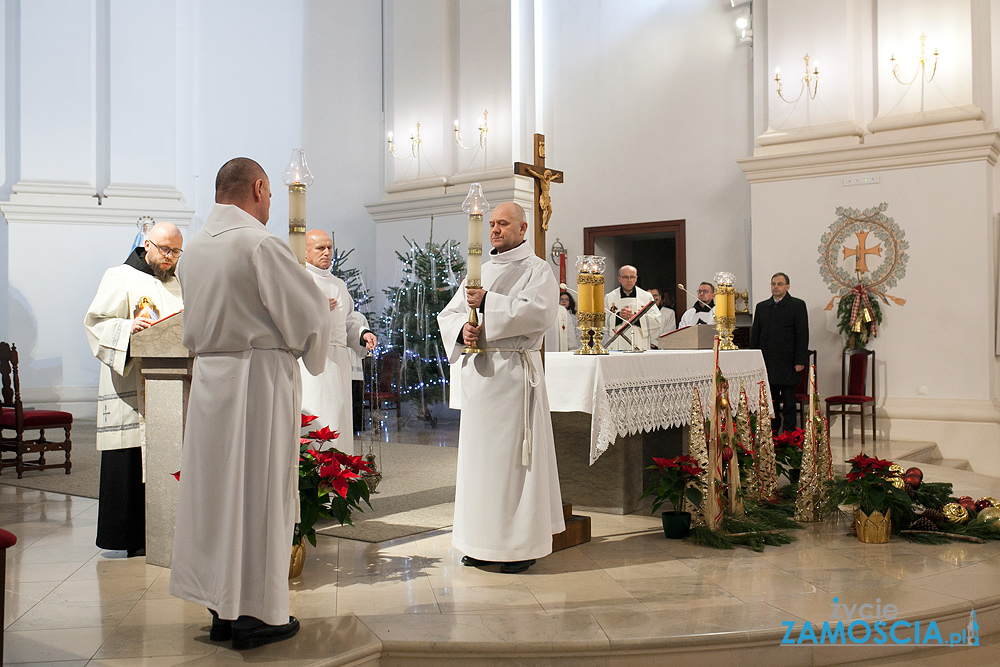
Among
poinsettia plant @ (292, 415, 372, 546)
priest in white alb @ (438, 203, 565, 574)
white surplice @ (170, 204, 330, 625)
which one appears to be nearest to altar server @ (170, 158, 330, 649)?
white surplice @ (170, 204, 330, 625)

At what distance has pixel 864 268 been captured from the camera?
970 cm

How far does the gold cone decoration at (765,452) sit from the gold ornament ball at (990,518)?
1193 mm

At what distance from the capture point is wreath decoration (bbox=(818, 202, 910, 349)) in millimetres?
9547

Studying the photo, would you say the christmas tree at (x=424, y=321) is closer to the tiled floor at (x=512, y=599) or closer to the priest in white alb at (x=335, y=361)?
the priest in white alb at (x=335, y=361)

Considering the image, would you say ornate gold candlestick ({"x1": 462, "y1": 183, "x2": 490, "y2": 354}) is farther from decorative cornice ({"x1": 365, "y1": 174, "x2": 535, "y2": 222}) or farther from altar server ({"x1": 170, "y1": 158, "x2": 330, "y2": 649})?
decorative cornice ({"x1": 365, "y1": 174, "x2": 535, "y2": 222})

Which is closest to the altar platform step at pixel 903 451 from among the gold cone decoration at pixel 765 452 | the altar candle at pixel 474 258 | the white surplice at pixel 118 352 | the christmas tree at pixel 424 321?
the gold cone decoration at pixel 765 452

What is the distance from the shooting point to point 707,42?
455 inches

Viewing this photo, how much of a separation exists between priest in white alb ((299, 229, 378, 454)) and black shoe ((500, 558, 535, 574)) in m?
1.62

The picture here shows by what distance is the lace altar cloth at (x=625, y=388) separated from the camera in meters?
4.86

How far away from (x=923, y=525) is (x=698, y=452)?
1426 millimetres

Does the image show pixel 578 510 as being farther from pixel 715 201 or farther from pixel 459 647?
pixel 715 201

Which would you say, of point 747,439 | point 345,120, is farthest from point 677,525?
point 345,120

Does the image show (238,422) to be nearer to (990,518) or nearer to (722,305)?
(990,518)

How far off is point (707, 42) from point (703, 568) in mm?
8965
